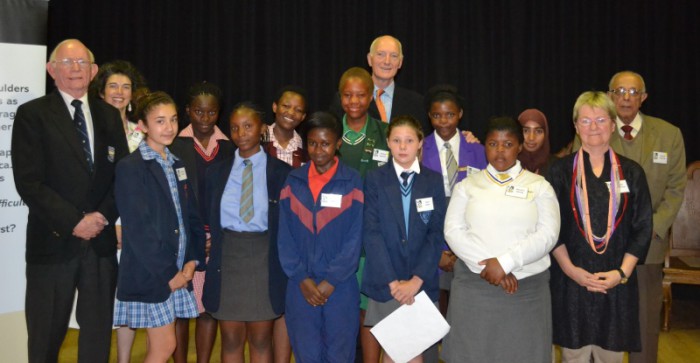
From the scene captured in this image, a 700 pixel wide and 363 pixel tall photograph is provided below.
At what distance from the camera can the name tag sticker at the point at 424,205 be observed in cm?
328

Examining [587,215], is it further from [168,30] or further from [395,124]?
[168,30]

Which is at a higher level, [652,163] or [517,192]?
[652,163]

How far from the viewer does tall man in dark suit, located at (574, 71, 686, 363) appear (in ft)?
12.4

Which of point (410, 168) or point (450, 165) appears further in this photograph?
point (450, 165)

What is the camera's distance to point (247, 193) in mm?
3324

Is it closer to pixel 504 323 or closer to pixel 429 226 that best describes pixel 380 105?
pixel 429 226

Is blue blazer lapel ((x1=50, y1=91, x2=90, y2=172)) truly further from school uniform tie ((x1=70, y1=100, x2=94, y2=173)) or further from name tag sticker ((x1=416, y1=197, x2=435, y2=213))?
name tag sticker ((x1=416, y1=197, x2=435, y2=213))

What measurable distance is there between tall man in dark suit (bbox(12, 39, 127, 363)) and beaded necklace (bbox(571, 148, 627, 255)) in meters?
2.36

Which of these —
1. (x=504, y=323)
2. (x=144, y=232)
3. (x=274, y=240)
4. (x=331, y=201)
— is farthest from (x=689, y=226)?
(x=144, y=232)

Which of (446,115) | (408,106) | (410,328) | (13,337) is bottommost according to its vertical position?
(13,337)

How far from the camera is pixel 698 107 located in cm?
625

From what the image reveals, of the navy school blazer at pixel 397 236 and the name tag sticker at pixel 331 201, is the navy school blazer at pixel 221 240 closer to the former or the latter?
the name tag sticker at pixel 331 201

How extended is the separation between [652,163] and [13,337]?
3756 mm

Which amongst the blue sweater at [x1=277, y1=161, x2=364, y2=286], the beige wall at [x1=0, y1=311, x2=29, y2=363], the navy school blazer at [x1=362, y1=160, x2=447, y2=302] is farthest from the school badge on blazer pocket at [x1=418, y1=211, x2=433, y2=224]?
the beige wall at [x1=0, y1=311, x2=29, y2=363]
